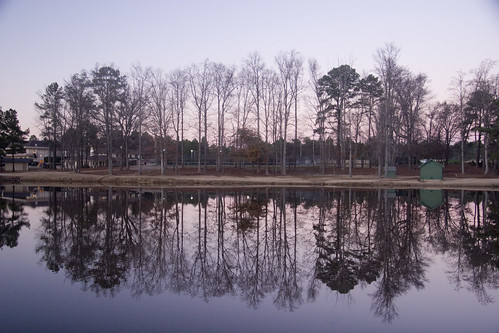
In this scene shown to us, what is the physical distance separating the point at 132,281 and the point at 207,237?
5186mm

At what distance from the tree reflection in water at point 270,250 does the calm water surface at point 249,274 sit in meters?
0.05

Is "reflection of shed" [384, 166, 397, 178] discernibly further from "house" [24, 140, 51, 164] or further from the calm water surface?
"house" [24, 140, 51, 164]

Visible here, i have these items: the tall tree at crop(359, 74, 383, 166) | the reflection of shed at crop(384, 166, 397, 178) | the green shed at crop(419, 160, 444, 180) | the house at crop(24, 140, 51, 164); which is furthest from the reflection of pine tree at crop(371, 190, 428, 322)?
the house at crop(24, 140, 51, 164)

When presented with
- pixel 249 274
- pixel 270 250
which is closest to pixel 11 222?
pixel 270 250

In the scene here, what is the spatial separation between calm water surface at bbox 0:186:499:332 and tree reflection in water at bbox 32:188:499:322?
2.0 inches

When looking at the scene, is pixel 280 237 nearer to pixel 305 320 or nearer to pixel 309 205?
pixel 305 320

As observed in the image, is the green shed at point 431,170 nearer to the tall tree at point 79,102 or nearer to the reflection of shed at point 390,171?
the reflection of shed at point 390,171

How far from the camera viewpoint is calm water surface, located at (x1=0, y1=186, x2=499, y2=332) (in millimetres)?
7211

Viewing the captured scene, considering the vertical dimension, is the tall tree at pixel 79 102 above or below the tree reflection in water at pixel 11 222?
above

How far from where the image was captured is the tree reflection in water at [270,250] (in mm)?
9094

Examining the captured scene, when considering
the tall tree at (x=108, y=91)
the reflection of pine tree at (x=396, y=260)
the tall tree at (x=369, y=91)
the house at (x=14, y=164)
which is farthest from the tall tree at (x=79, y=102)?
the reflection of pine tree at (x=396, y=260)

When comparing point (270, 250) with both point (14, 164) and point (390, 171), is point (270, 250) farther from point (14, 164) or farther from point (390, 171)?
point (14, 164)

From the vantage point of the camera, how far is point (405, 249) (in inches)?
491

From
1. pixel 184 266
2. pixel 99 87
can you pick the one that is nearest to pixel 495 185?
pixel 184 266
